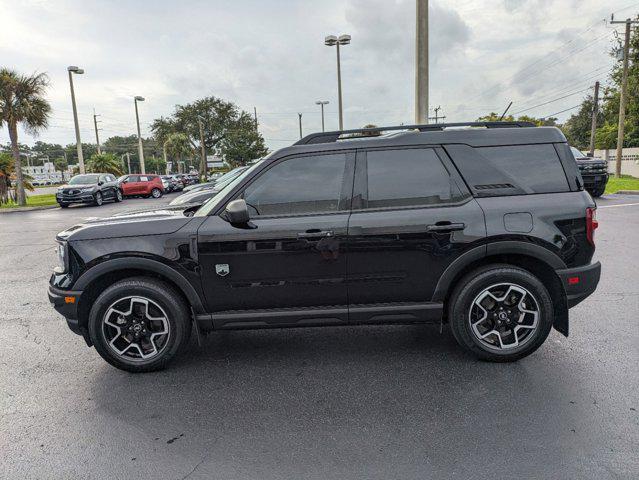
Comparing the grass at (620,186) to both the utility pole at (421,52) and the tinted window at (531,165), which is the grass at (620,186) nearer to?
the utility pole at (421,52)

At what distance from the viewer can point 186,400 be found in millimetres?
3354

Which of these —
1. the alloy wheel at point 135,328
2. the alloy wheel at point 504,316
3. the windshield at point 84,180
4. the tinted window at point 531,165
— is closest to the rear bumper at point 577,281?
the alloy wheel at point 504,316

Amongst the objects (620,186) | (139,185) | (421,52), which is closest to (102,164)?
(139,185)

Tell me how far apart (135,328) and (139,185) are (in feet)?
93.3

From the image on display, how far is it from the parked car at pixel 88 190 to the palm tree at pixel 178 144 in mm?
38975

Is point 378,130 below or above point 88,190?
above

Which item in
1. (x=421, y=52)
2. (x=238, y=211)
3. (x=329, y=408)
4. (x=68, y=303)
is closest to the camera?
(x=329, y=408)

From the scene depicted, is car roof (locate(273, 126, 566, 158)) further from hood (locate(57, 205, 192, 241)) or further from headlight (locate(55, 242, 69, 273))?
headlight (locate(55, 242, 69, 273))

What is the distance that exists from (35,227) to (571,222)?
1507 centimetres

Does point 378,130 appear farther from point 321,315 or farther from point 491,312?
point 491,312

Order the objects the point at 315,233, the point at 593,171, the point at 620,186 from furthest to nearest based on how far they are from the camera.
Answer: the point at 620,186 < the point at 593,171 < the point at 315,233

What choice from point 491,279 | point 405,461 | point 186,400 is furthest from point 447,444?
point 186,400

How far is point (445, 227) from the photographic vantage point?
3627 mm

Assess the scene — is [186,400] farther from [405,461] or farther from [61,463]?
[405,461]
